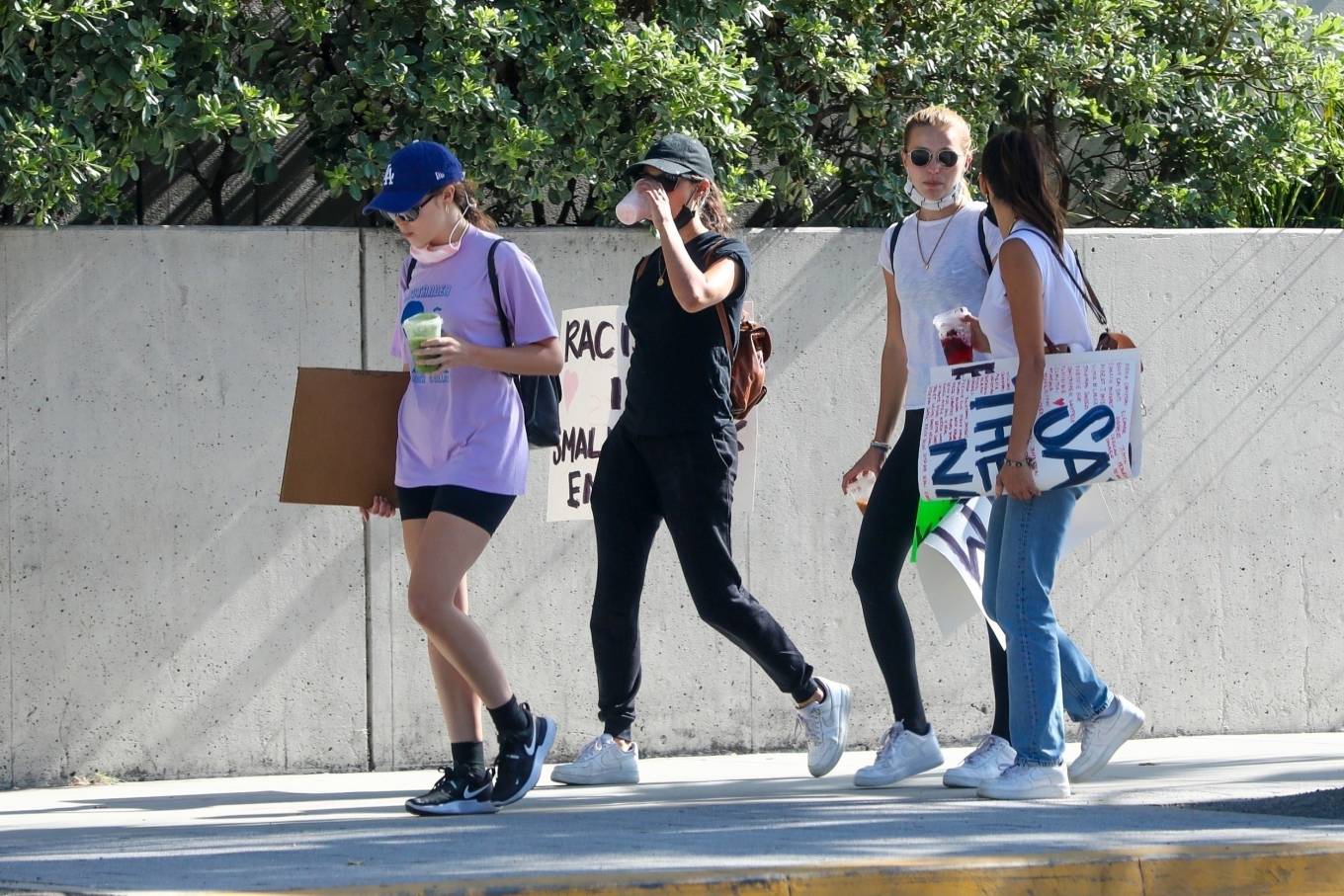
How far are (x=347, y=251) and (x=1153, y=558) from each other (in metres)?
3.27

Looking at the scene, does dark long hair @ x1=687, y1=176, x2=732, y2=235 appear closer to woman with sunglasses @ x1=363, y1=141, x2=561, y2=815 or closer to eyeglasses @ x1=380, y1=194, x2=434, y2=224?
woman with sunglasses @ x1=363, y1=141, x2=561, y2=815

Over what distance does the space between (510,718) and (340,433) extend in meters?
0.93

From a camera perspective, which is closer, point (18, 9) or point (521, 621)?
point (18, 9)

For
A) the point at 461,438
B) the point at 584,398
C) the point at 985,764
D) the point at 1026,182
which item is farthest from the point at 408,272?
the point at 985,764

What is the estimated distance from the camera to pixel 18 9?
6352 mm

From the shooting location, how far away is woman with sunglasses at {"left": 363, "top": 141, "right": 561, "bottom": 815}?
538 centimetres

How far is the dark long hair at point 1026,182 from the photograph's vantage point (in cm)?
557

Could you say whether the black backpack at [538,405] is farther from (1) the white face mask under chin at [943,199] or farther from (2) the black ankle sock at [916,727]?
(2) the black ankle sock at [916,727]

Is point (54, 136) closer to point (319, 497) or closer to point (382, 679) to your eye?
point (319, 497)

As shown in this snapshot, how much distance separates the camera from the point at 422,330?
5227 millimetres

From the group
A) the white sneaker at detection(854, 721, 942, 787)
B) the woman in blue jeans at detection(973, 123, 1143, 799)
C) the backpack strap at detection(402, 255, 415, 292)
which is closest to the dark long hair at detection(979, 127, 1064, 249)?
the woman in blue jeans at detection(973, 123, 1143, 799)

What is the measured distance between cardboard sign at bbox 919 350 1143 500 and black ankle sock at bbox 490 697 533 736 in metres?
1.28

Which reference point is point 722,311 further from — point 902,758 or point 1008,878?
point 1008,878

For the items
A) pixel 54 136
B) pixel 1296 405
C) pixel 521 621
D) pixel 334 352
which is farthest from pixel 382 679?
pixel 1296 405
